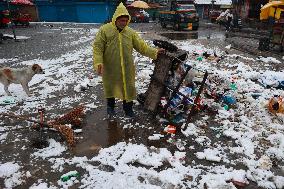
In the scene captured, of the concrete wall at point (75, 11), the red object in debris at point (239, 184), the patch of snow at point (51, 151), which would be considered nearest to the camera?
the red object in debris at point (239, 184)

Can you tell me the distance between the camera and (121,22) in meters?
4.69

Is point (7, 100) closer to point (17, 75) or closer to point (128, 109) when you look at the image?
point (17, 75)

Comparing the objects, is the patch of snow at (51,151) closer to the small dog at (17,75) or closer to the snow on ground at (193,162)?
the snow on ground at (193,162)

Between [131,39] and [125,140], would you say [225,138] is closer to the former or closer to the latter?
[125,140]

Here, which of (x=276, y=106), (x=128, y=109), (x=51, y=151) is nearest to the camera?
(x=51, y=151)

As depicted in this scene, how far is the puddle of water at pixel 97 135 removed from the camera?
14.4 feet

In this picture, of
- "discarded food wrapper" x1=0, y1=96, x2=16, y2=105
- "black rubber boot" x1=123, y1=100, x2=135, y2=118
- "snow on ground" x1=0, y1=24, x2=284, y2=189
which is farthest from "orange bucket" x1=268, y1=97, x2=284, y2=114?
"discarded food wrapper" x1=0, y1=96, x2=16, y2=105

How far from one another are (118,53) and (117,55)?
39 millimetres

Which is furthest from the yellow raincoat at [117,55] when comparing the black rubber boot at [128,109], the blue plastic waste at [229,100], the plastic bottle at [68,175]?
the blue plastic waste at [229,100]

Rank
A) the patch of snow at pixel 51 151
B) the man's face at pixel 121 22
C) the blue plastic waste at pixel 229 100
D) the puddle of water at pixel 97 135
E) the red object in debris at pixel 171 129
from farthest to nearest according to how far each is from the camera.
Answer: the blue plastic waste at pixel 229 100
the red object in debris at pixel 171 129
the man's face at pixel 121 22
the puddle of water at pixel 97 135
the patch of snow at pixel 51 151

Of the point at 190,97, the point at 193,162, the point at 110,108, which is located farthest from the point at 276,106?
the point at 110,108

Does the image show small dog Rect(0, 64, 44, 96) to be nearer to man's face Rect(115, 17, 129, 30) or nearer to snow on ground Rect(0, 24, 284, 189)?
snow on ground Rect(0, 24, 284, 189)

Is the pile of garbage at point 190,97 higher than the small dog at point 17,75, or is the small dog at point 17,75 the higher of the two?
the small dog at point 17,75

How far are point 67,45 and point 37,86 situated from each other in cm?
771
